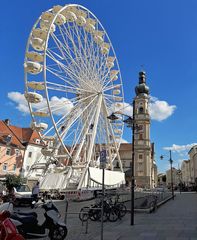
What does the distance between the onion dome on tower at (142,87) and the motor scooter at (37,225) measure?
300 ft

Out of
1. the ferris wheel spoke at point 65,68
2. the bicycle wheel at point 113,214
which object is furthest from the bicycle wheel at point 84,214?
the ferris wheel spoke at point 65,68

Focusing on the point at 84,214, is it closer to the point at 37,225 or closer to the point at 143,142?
the point at 37,225

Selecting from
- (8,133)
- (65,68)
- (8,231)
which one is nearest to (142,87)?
(8,133)

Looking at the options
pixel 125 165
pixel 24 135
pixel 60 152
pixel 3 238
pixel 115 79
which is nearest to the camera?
pixel 3 238

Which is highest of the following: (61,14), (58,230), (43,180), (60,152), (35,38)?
(61,14)

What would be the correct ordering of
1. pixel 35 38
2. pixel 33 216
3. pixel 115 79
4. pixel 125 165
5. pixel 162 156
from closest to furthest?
pixel 33 216
pixel 35 38
pixel 115 79
pixel 162 156
pixel 125 165

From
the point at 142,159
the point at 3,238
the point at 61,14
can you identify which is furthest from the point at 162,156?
the point at 142,159

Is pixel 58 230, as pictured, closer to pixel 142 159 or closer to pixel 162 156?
pixel 162 156

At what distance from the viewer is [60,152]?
37156 mm

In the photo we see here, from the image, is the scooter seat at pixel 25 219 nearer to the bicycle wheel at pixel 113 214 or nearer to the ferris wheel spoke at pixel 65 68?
the bicycle wheel at pixel 113 214

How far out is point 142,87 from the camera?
9844 centimetres

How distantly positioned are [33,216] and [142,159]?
87528 millimetres

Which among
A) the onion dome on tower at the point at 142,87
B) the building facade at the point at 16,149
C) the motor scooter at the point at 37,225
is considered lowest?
the motor scooter at the point at 37,225

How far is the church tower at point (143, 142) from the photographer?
92500 millimetres
